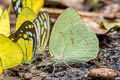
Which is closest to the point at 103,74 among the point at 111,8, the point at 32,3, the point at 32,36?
the point at 32,36

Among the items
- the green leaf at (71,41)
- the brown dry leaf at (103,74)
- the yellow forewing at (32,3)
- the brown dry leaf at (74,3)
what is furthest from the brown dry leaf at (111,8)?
the brown dry leaf at (103,74)

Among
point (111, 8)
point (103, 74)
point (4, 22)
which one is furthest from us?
point (111, 8)

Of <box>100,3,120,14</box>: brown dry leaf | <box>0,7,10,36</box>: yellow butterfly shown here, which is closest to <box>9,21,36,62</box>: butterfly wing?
<box>0,7,10,36</box>: yellow butterfly

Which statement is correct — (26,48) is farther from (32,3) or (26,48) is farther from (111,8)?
(111,8)

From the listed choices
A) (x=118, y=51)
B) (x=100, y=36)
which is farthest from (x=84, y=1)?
(x=118, y=51)

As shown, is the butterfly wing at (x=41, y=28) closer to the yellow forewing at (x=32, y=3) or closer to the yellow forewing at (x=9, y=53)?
the yellow forewing at (x=9, y=53)

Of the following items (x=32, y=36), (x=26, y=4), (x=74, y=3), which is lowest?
(x=32, y=36)

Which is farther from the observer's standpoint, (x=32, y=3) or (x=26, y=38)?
(x=32, y=3)

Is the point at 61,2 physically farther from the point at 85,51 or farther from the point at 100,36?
the point at 85,51
